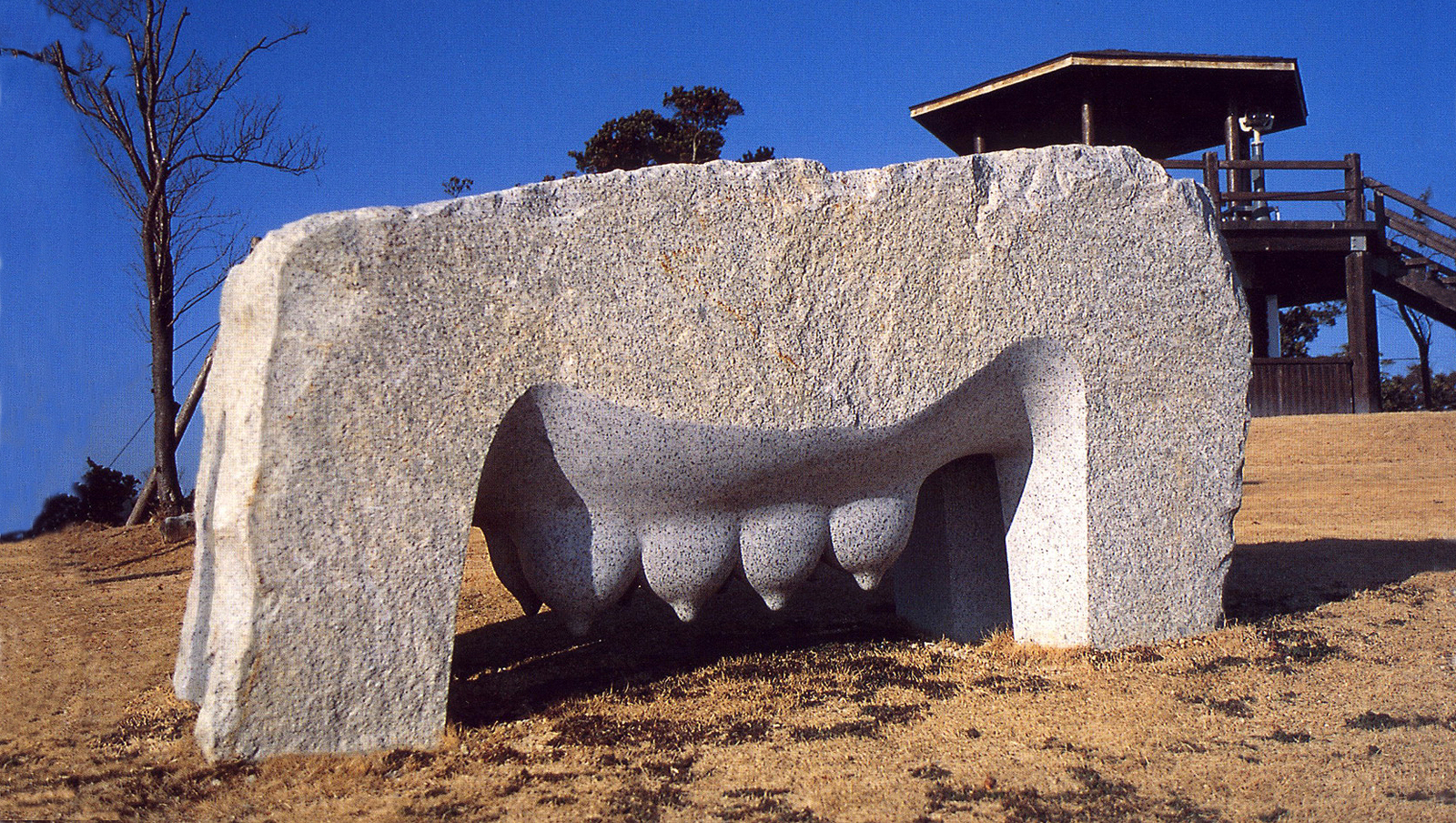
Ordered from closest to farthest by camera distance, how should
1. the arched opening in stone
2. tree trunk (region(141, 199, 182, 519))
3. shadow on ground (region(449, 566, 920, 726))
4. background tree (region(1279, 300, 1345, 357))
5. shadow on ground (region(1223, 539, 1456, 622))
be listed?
shadow on ground (region(449, 566, 920, 726))
the arched opening in stone
shadow on ground (region(1223, 539, 1456, 622))
tree trunk (region(141, 199, 182, 519))
background tree (region(1279, 300, 1345, 357))

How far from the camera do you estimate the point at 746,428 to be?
3146 mm

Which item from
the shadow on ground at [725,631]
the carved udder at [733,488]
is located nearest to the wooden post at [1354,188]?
the shadow on ground at [725,631]

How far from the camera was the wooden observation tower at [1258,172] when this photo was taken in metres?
10.2

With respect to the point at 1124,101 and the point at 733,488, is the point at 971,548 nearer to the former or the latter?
the point at 733,488

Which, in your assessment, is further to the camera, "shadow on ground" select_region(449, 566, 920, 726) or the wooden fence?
the wooden fence

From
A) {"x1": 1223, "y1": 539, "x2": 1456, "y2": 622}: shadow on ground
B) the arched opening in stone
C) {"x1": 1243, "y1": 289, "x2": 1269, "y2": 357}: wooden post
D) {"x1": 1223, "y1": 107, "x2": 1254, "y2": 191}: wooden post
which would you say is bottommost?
{"x1": 1223, "y1": 539, "x2": 1456, "y2": 622}: shadow on ground

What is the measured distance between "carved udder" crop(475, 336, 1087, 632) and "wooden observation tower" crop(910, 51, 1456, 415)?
7.36m

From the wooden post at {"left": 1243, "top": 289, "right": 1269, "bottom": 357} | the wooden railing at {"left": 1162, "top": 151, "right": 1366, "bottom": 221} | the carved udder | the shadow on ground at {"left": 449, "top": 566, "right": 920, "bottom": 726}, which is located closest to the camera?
the carved udder

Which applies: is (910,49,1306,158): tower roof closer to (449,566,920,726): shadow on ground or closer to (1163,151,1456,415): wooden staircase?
(1163,151,1456,415): wooden staircase

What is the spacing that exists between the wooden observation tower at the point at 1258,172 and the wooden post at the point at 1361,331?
0.01 metres

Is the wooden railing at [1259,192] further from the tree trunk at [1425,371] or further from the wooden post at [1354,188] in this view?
the tree trunk at [1425,371]

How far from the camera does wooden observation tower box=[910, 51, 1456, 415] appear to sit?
10.2 m

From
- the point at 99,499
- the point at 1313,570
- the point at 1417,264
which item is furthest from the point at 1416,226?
the point at 99,499

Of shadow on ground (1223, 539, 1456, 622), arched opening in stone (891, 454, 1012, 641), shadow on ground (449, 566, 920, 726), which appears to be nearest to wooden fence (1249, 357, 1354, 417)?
shadow on ground (1223, 539, 1456, 622)
